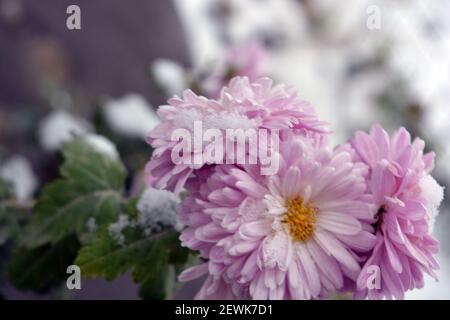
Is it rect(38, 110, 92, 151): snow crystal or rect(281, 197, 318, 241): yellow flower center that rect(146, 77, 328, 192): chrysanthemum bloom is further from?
rect(38, 110, 92, 151): snow crystal

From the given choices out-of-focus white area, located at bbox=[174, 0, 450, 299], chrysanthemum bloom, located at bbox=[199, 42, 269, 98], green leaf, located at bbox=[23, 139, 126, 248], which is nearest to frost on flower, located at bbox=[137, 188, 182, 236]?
green leaf, located at bbox=[23, 139, 126, 248]

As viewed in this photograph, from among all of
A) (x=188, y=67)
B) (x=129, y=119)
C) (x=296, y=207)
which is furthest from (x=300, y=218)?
(x=188, y=67)

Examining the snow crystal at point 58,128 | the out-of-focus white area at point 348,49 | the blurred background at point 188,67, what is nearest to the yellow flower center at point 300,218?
the blurred background at point 188,67

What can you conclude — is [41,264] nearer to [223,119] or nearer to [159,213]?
[159,213]

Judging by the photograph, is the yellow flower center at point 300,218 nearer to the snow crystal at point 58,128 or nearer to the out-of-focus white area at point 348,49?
the snow crystal at point 58,128

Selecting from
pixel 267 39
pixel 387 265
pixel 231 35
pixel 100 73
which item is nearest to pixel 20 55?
pixel 100 73
